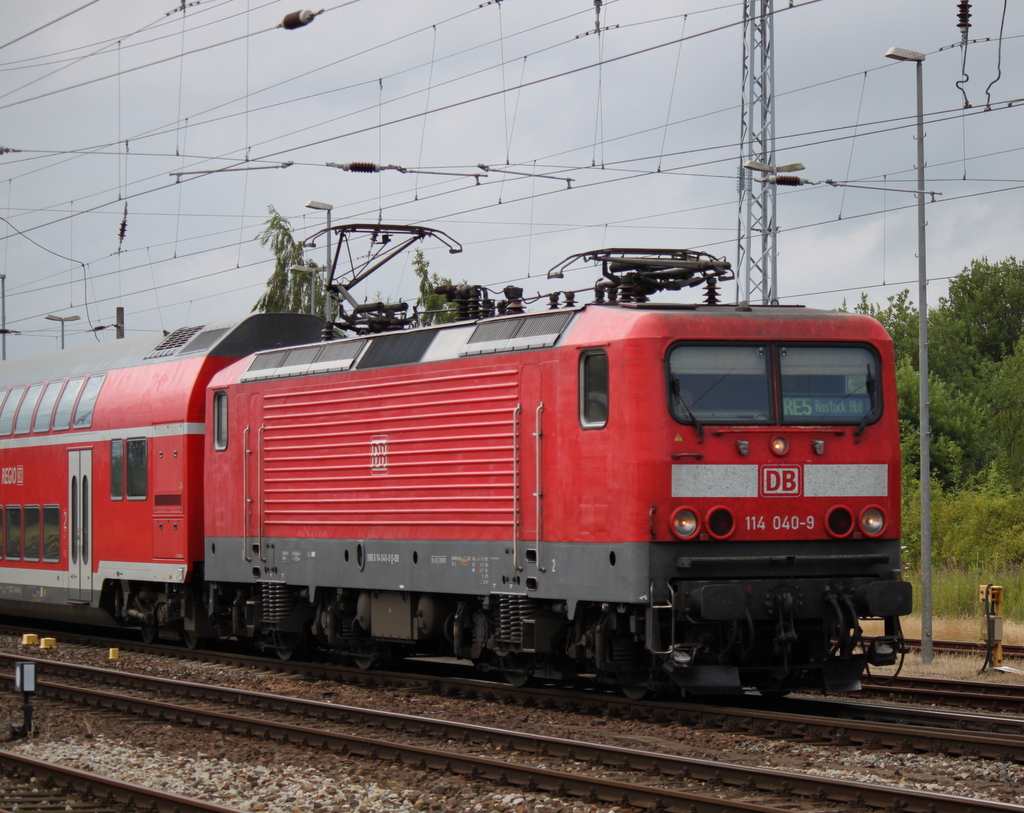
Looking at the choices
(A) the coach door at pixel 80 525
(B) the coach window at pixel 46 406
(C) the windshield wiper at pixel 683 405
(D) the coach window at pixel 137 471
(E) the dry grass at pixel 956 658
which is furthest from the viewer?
(B) the coach window at pixel 46 406

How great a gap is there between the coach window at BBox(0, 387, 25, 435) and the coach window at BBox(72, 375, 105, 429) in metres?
2.41

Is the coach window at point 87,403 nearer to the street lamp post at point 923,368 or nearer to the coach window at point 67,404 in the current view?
the coach window at point 67,404

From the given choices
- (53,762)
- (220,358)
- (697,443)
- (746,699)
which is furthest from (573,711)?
(220,358)

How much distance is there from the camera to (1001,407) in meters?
61.6

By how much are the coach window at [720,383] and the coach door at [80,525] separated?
437 inches

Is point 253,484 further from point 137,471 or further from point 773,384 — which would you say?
point 773,384

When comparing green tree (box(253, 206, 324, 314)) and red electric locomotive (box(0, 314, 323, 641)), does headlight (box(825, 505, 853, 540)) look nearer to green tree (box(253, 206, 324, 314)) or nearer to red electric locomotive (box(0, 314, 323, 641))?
red electric locomotive (box(0, 314, 323, 641))

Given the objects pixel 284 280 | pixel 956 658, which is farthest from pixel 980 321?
pixel 956 658

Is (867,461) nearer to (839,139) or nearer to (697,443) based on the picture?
(697,443)

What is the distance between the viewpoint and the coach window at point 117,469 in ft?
64.5

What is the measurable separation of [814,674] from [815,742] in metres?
1.64

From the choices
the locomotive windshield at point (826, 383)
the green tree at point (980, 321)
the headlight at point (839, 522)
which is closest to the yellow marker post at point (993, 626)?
the headlight at point (839, 522)

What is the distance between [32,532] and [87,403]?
2.62 metres

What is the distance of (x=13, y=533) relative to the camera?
73.6 feet
